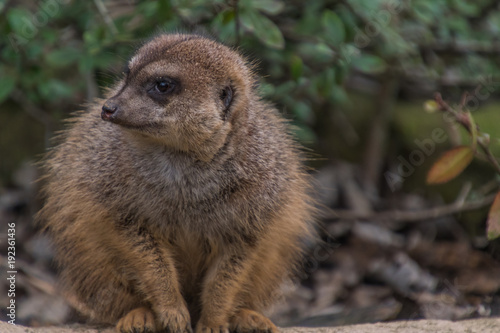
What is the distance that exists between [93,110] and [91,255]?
1.00m

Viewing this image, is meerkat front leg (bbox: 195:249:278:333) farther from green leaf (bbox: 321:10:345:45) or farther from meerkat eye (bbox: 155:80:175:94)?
green leaf (bbox: 321:10:345:45)

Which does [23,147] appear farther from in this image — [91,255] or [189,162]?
[189,162]

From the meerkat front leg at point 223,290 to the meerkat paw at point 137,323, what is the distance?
0.90 feet

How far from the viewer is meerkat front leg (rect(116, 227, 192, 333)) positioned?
3385 mm

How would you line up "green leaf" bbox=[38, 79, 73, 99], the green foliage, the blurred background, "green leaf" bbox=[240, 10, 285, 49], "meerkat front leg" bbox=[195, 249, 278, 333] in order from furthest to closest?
1. "green leaf" bbox=[38, 79, 73, 99]
2. the blurred background
3. the green foliage
4. "green leaf" bbox=[240, 10, 285, 49]
5. "meerkat front leg" bbox=[195, 249, 278, 333]

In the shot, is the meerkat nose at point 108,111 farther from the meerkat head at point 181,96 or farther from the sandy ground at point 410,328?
the sandy ground at point 410,328

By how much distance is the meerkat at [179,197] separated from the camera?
3195mm

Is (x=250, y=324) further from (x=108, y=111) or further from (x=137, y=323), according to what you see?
(x=108, y=111)

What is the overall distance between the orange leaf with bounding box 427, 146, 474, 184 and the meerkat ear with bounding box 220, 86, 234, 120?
1258 millimetres

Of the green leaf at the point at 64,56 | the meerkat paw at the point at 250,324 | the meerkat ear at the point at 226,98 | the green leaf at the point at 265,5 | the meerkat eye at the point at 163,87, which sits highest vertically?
the meerkat eye at the point at 163,87

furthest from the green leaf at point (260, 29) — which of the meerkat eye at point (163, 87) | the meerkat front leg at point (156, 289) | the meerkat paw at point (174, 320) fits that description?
the meerkat paw at point (174, 320)

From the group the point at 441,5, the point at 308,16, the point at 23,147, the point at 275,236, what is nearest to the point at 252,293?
the point at 275,236

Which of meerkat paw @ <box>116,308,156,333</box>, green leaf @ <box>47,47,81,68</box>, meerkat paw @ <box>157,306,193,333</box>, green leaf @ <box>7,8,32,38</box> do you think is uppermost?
green leaf @ <box>7,8,32,38</box>

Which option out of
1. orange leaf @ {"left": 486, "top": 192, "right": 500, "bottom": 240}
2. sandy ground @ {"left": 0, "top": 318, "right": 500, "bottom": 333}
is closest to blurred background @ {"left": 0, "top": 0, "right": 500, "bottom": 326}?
orange leaf @ {"left": 486, "top": 192, "right": 500, "bottom": 240}
